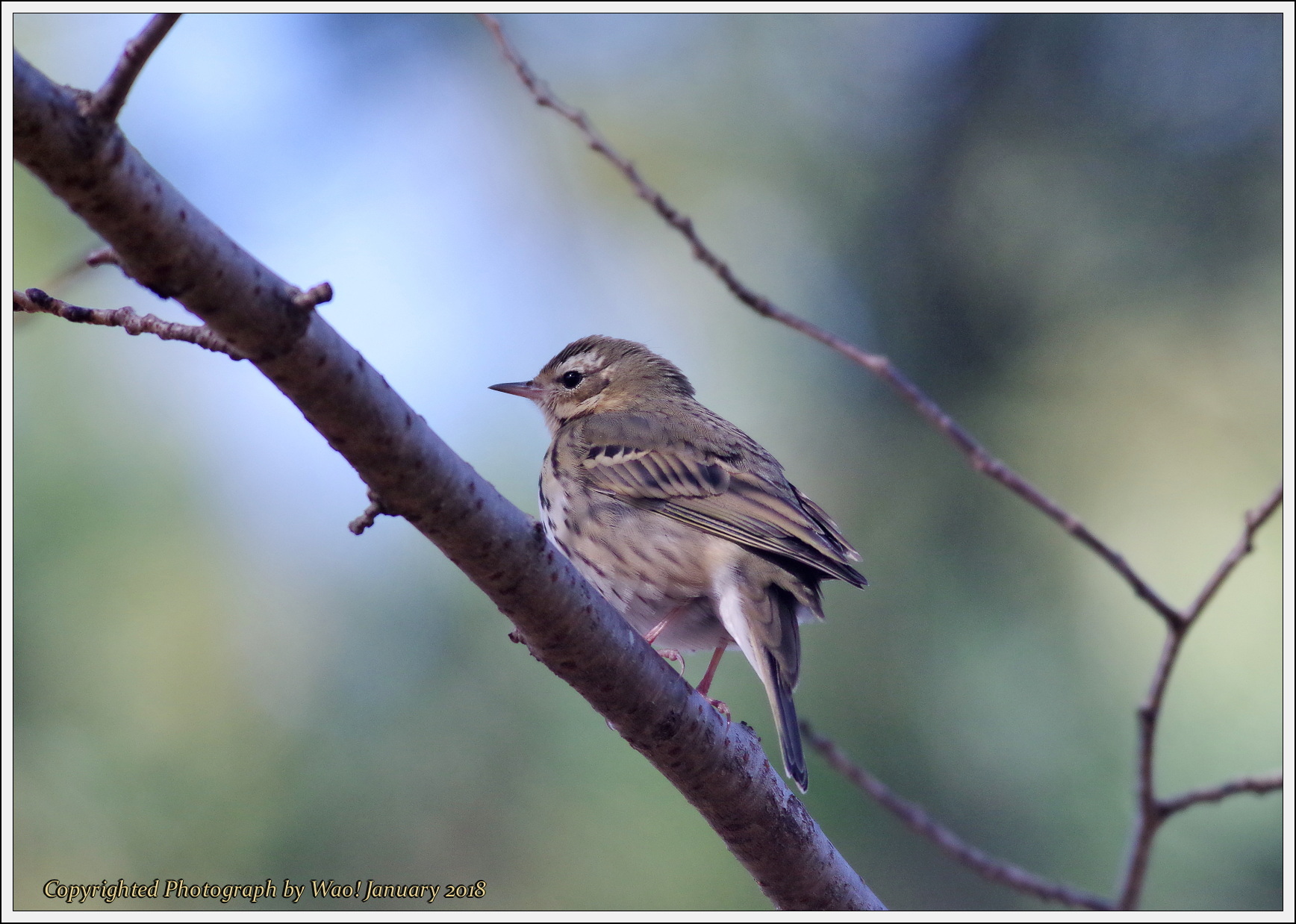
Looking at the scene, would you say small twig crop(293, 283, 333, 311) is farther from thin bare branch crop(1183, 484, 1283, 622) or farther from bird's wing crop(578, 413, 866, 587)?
bird's wing crop(578, 413, 866, 587)

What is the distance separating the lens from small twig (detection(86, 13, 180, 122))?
2.08 meters

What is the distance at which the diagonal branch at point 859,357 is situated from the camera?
345 cm

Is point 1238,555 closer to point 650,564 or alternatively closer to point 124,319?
point 650,564

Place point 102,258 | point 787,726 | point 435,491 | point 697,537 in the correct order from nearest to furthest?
point 102,258
point 435,491
point 787,726
point 697,537

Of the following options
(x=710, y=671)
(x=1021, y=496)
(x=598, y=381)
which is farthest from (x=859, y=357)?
(x=598, y=381)

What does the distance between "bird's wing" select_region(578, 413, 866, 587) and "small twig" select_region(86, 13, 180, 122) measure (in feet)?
10.7

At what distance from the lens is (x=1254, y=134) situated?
23.4ft

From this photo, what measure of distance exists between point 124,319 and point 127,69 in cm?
82

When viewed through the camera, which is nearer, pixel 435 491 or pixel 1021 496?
pixel 435 491

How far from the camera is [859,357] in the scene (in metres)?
3.92

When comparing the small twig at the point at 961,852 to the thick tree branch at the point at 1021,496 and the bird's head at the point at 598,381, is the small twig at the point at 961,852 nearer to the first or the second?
the thick tree branch at the point at 1021,496

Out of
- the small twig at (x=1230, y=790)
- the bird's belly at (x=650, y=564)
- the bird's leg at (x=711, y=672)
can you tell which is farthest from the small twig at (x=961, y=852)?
the bird's belly at (x=650, y=564)

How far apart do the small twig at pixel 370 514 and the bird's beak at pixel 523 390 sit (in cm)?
396

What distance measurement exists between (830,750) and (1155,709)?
1.32 m
